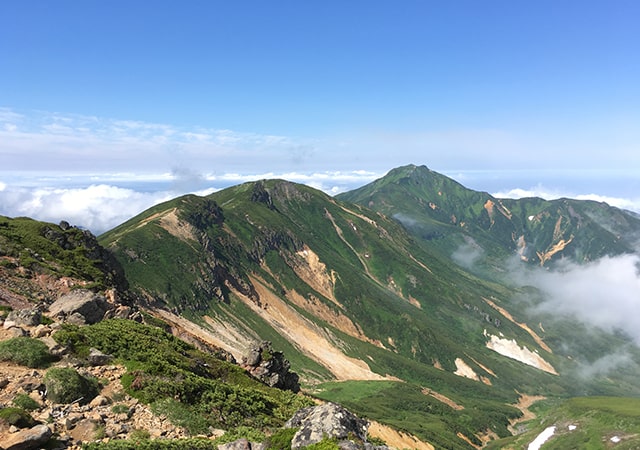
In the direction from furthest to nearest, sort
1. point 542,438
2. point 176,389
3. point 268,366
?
point 542,438, point 268,366, point 176,389

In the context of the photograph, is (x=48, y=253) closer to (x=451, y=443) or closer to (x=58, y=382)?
(x=58, y=382)

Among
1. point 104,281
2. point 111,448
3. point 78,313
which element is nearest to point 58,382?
point 111,448

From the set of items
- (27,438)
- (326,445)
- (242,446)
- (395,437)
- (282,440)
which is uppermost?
(27,438)

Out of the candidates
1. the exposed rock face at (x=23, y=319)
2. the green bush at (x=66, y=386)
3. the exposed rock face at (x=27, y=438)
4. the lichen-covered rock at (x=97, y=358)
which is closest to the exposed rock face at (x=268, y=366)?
the exposed rock face at (x=23, y=319)

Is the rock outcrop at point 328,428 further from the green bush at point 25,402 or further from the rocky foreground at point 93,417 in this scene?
the green bush at point 25,402

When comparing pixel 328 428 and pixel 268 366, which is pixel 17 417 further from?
pixel 268 366

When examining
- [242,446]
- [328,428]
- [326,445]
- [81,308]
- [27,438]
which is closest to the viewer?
[27,438]

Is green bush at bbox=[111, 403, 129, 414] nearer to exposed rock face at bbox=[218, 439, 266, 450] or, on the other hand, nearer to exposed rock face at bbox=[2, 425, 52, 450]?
exposed rock face at bbox=[2, 425, 52, 450]

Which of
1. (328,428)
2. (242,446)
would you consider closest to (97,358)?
(242,446)
